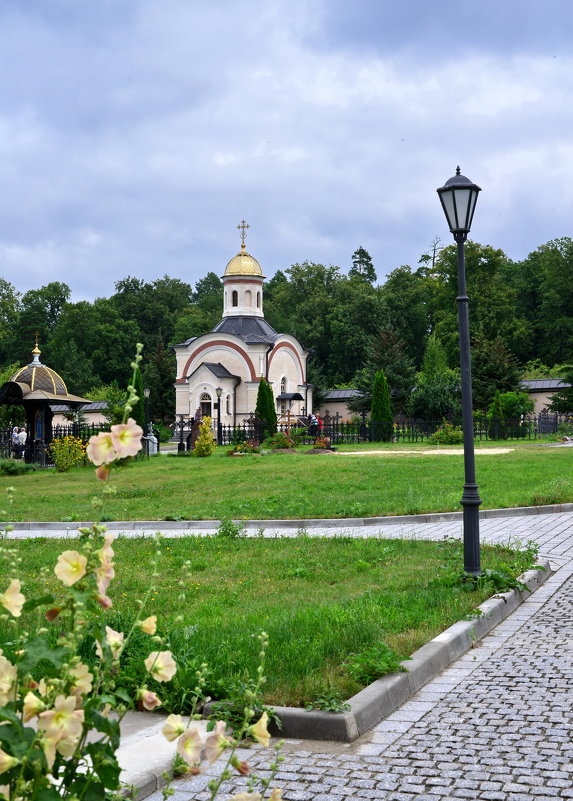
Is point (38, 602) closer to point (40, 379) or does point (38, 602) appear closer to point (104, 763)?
point (104, 763)

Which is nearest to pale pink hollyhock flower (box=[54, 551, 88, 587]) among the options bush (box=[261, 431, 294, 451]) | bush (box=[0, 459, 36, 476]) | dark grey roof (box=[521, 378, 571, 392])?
bush (box=[0, 459, 36, 476])

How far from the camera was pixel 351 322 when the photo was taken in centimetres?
7344

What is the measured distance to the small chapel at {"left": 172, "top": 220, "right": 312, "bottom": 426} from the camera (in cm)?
5528

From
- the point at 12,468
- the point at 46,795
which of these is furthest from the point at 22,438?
the point at 46,795

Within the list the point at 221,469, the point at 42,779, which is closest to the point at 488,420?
the point at 221,469

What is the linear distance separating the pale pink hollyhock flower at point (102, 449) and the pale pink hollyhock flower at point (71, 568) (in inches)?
9.4

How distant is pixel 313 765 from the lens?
14.5 feet

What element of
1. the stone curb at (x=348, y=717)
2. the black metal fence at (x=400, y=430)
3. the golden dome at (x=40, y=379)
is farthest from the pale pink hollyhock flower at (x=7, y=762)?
the black metal fence at (x=400, y=430)

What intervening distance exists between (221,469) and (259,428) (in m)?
14.0

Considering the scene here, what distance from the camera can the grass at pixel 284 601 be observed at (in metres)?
5.40

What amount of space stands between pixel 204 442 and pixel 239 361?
80.3ft

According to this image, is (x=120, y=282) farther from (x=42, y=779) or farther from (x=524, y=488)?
(x=42, y=779)

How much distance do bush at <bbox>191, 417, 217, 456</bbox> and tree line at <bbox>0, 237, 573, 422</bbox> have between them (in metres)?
24.9

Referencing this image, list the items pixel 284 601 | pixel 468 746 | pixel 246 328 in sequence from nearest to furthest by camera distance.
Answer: pixel 468 746 < pixel 284 601 < pixel 246 328
